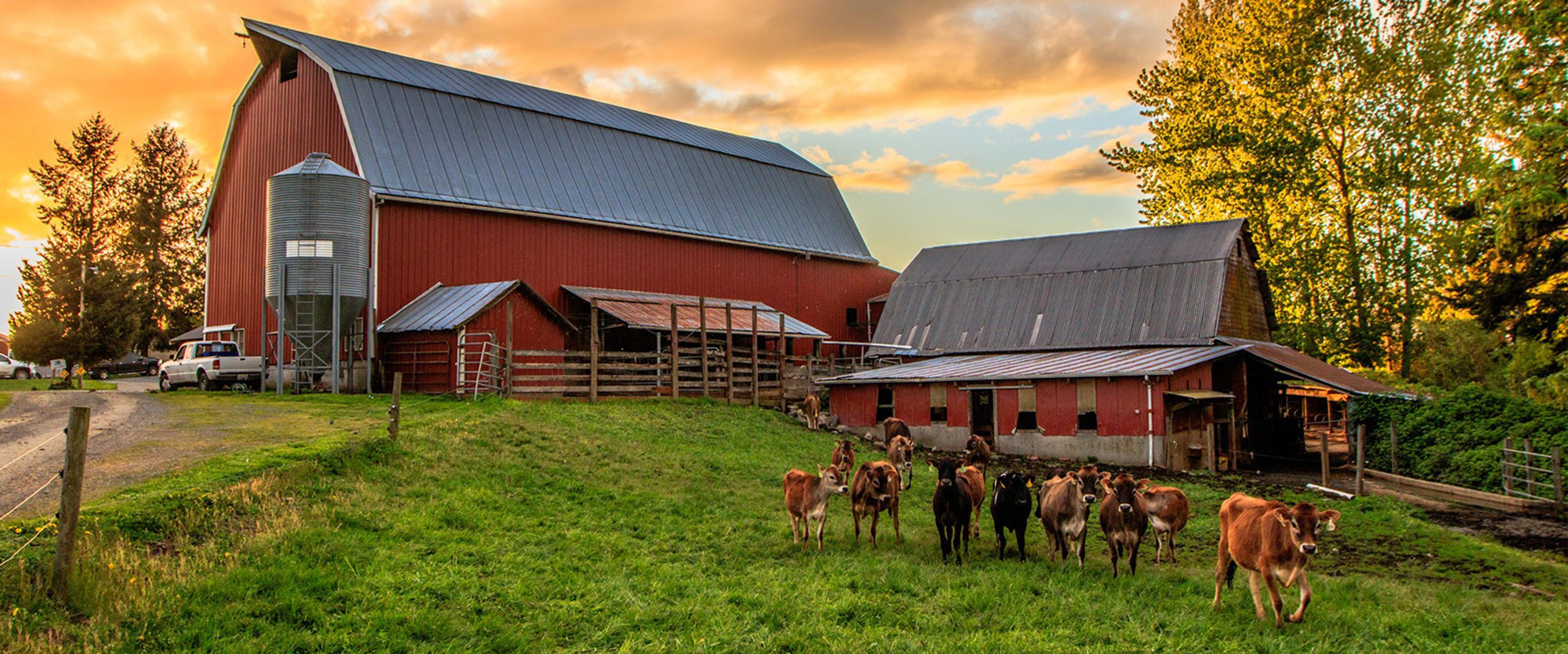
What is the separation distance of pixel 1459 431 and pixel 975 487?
15957 mm

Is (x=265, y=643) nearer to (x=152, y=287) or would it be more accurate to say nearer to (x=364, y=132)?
(x=364, y=132)

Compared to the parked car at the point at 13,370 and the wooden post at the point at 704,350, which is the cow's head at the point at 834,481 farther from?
the parked car at the point at 13,370

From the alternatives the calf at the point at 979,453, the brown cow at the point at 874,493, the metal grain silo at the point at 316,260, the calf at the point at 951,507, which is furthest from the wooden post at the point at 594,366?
the calf at the point at 951,507

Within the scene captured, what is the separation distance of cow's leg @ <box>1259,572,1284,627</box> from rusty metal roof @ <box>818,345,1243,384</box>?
15164 mm

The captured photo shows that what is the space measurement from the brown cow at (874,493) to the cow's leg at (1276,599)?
172 inches

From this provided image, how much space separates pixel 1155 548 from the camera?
13.2m

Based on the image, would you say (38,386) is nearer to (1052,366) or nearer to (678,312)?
(678,312)

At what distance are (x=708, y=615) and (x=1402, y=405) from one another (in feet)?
73.7

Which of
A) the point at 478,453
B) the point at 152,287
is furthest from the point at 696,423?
the point at 152,287

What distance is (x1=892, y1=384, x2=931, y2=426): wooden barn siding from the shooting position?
28438mm

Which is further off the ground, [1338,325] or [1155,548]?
[1338,325]

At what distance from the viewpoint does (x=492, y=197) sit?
31.5 metres

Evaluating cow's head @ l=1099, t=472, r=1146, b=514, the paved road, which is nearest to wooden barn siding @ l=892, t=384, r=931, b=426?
cow's head @ l=1099, t=472, r=1146, b=514

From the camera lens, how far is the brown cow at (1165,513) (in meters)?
12.1
